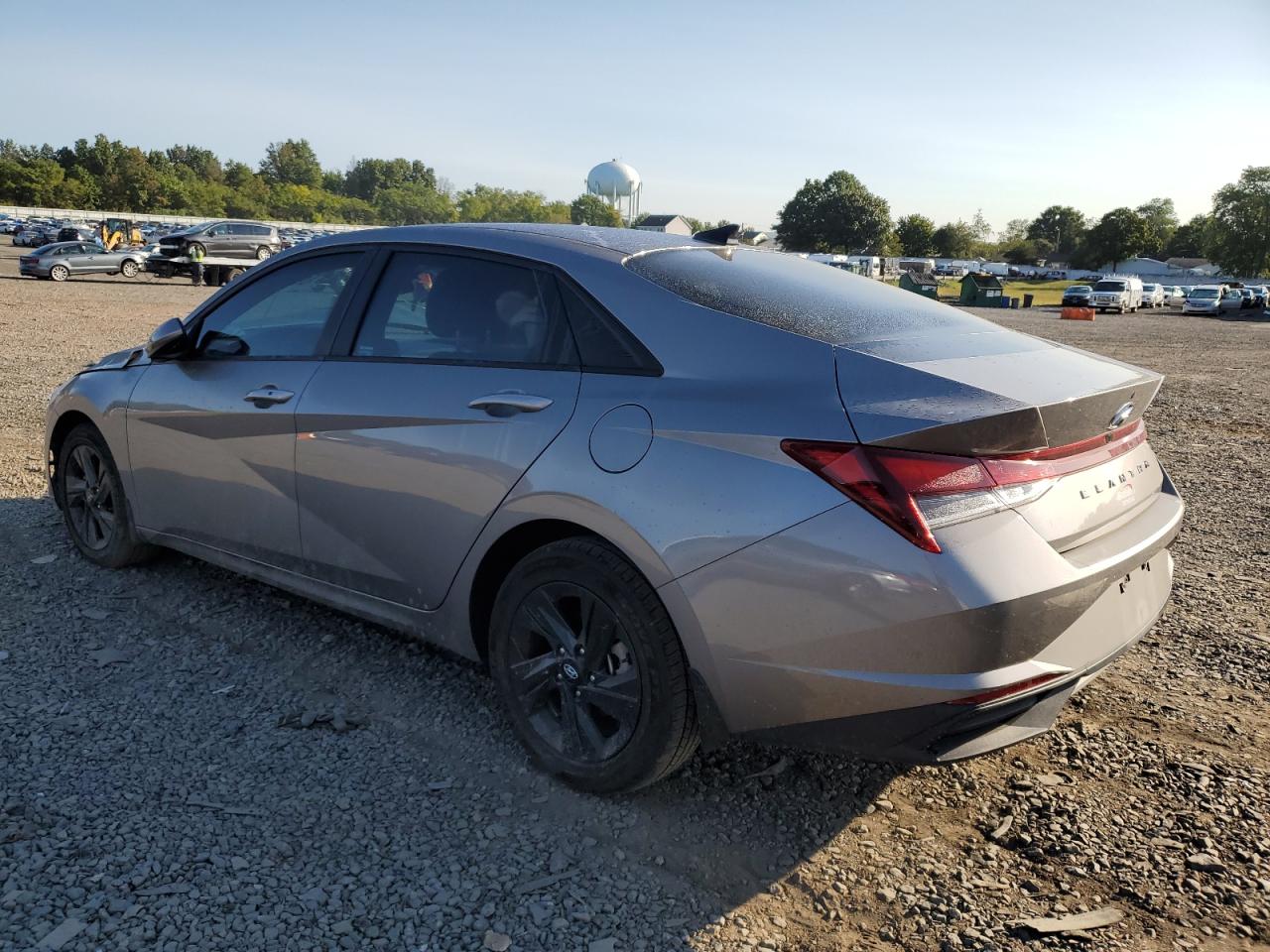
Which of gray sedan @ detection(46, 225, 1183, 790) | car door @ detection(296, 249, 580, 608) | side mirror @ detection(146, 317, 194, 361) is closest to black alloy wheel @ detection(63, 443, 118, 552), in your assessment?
side mirror @ detection(146, 317, 194, 361)

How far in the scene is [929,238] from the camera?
146250 mm

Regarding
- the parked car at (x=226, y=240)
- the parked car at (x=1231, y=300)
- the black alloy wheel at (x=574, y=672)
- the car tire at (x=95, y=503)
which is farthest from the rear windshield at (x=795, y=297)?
the parked car at (x=1231, y=300)

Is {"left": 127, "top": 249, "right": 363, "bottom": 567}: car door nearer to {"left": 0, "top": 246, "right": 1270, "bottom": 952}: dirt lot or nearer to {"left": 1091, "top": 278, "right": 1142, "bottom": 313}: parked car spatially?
{"left": 0, "top": 246, "right": 1270, "bottom": 952}: dirt lot

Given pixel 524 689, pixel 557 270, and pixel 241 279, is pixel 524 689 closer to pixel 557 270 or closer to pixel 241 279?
pixel 557 270

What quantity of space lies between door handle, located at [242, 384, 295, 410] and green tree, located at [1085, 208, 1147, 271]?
140609 millimetres

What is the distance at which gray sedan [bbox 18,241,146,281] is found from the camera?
31.2 metres

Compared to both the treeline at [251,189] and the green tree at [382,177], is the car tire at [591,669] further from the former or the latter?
the green tree at [382,177]

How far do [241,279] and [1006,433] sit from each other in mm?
3259

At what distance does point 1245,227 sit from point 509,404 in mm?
136734

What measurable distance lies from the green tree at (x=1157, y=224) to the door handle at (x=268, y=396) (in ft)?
468

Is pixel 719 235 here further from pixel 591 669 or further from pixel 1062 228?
pixel 1062 228

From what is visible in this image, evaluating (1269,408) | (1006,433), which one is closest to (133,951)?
(1006,433)

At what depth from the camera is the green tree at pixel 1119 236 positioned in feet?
407

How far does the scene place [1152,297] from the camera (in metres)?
55.6
